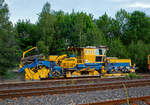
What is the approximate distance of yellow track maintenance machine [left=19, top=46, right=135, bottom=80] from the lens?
47.3ft

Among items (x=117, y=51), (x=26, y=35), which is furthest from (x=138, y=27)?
(x=26, y=35)

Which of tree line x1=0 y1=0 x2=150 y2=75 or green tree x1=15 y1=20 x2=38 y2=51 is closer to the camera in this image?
tree line x1=0 y1=0 x2=150 y2=75

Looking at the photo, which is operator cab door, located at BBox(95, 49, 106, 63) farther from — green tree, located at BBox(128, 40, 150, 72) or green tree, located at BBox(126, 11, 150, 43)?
green tree, located at BBox(126, 11, 150, 43)

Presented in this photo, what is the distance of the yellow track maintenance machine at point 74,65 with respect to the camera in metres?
14.4

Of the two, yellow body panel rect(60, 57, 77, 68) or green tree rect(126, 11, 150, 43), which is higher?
green tree rect(126, 11, 150, 43)

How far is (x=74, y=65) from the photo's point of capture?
15.7 m

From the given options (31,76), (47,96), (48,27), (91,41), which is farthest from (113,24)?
(47,96)

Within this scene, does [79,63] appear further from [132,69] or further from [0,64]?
[0,64]

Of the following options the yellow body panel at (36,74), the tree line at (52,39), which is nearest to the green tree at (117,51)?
the tree line at (52,39)

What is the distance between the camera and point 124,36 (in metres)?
43.3

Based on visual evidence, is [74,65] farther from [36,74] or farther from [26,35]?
[26,35]

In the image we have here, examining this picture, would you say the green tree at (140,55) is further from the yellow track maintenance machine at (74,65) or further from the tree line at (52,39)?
the yellow track maintenance machine at (74,65)

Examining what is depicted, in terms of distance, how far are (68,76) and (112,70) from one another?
16.4 feet

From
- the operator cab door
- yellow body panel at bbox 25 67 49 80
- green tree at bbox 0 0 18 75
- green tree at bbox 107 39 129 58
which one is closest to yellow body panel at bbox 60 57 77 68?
yellow body panel at bbox 25 67 49 80
